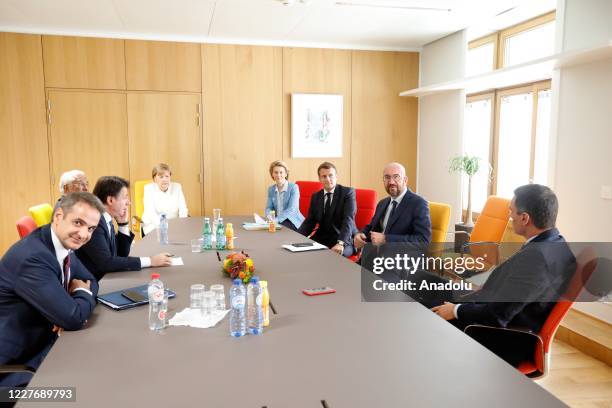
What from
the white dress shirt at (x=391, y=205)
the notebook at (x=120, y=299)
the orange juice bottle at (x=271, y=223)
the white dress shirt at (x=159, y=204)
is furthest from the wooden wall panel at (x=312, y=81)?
the notebook at (x=120, y=299)

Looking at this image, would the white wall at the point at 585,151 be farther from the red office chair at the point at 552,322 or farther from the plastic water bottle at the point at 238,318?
the plastic water bottle at the point at 238,318

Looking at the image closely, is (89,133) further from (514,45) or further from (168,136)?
(514,45)

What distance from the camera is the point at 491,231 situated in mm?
3957

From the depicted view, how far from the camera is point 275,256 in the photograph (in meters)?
3.18

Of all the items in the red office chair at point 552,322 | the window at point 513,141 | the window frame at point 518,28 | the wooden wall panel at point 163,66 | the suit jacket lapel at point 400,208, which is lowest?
the red office chair at point 552,322

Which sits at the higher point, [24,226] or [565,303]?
[24,226]

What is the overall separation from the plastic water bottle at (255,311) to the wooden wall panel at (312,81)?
487cm

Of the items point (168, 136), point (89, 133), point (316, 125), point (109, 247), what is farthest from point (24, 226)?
point (316, 125)

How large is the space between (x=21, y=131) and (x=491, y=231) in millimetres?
5557

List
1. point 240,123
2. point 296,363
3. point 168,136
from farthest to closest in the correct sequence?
1. point 240,123
2. point 168,136
3. point 296,363

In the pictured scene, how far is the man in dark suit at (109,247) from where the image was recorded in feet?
8.99

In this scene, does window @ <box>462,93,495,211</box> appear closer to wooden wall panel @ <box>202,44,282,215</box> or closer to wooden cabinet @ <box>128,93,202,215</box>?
wooden wall panel @ <box>202,44,282,215</box>

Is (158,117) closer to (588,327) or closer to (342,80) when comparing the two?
(342,80)

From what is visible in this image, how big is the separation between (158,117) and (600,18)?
4988mm
